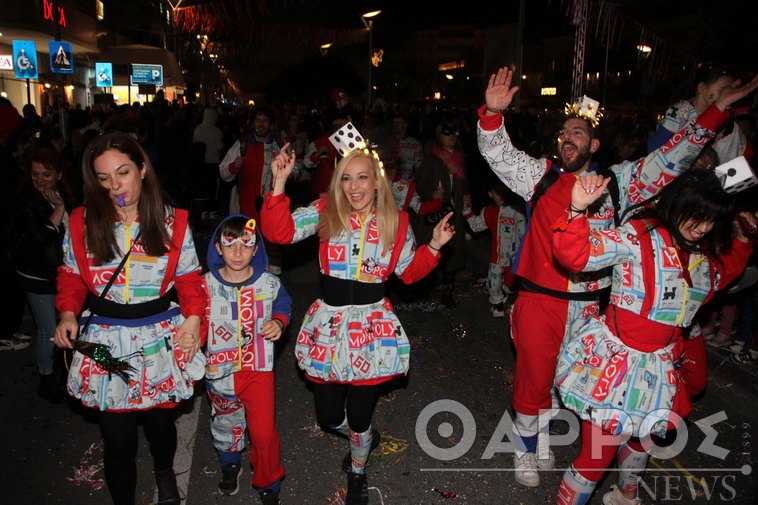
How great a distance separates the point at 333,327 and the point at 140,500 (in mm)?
1660

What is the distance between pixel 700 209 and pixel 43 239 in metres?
4.50

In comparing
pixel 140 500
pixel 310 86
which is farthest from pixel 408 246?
pixel 310 86

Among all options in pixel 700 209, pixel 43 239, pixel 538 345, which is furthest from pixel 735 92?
pixel 43 239

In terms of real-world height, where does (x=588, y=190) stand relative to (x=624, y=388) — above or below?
above

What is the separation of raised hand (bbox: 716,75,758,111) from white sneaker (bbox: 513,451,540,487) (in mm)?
2551

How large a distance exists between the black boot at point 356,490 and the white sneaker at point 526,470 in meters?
1.06

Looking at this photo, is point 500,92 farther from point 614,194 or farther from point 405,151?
point 405,151

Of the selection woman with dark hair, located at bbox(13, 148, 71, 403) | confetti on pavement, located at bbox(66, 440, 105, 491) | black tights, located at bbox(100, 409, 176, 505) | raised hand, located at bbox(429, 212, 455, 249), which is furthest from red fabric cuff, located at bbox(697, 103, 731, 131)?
woman with dark hair, located at bbox(13, 148, 71, 403)

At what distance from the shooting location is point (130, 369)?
3217 mm

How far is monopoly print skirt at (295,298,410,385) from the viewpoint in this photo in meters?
3.57

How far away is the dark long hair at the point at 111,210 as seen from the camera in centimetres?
321

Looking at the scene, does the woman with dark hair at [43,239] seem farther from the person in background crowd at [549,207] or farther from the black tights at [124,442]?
the person in background crowd at [549,207]

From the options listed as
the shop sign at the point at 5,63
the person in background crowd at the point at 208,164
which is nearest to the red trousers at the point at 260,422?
the person in background crowd at the point at 208,164

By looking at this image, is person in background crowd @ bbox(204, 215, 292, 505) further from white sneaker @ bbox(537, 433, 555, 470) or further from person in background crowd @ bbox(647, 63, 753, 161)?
person in background crowd @ bbox(647, 63, 753, 161)
